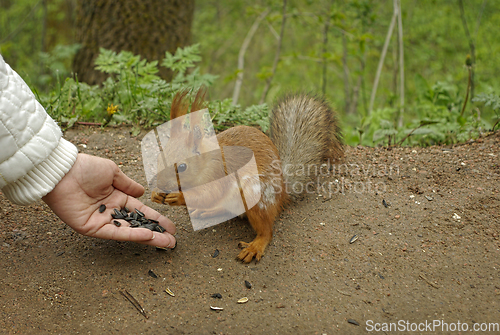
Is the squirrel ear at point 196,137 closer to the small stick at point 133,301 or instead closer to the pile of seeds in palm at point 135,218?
the pile of seeds in palm at point 135,218

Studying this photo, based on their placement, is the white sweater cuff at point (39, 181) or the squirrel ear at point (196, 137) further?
the squirrel ear at point (196, 137)

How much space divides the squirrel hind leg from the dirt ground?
6 cm

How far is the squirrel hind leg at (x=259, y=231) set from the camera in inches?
78.4

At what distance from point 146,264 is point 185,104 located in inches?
32.9

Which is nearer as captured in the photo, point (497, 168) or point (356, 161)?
point (497, 168)

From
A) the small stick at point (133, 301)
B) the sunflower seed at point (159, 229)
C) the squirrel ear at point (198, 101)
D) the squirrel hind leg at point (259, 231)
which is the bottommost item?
the small stick at point (133, 301)

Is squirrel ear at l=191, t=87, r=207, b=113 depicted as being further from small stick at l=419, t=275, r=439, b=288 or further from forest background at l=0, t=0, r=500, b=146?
small stick at l=419, t=275, r=439, b=288

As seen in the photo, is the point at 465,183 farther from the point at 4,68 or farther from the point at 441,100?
the point at 4,68

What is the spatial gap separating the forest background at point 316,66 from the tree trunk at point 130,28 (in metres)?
0.15

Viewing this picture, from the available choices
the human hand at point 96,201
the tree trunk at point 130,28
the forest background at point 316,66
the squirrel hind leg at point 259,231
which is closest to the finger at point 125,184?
the human hand at point 96,201

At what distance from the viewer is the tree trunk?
391cm

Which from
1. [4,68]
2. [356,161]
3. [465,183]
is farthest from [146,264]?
[465,183]

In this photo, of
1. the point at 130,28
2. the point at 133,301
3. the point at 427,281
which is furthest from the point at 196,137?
the point at 130,28

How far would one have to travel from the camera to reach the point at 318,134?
2.42m
